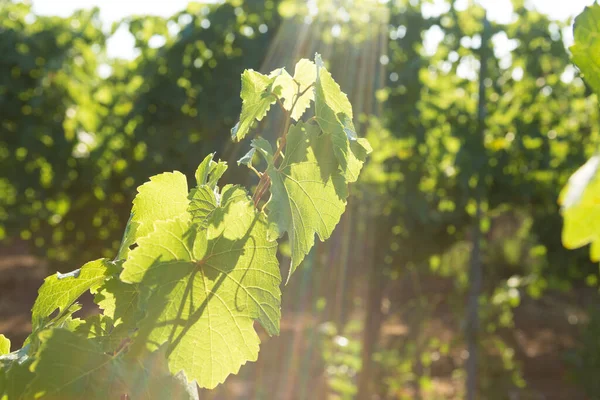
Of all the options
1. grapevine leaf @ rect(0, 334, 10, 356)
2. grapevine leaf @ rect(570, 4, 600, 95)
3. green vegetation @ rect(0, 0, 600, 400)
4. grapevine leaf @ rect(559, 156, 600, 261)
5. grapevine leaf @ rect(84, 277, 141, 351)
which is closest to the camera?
grapevine leaf @ rect(559, 156, 600, 261)

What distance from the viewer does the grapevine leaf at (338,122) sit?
89 cm

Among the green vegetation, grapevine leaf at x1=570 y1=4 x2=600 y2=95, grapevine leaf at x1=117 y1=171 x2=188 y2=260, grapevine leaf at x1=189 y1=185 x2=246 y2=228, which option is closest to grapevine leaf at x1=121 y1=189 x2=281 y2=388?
grapevine leaf at x1=189 y1=185 x2=246 y2=228

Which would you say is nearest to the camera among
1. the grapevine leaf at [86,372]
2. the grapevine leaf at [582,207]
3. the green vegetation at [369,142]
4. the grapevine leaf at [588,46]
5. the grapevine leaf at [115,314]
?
the grapevine leaf at [582,207]

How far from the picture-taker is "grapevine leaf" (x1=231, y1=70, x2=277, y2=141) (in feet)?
3.08

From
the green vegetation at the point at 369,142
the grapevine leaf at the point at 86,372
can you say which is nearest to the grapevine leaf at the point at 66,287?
the grapevine leaf at the point at 86,372

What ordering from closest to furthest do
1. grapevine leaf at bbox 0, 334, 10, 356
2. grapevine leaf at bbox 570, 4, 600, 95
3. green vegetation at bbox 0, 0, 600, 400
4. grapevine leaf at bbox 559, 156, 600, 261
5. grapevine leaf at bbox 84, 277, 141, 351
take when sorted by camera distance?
grapevine leaf at bbox 559, 156, 600, 261, grapevine leaf at bbox 570, 4, 600, 95, grapevine leaf at bbox 84, 277, 141, 351, grapevine leaf at bbox 0, 334, 10, 356, green vegetation at bbox 0, 0, 600, 400

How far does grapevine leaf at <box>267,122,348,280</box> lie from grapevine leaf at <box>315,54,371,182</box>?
0.02m

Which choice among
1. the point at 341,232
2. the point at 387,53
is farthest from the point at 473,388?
the point at 387,53

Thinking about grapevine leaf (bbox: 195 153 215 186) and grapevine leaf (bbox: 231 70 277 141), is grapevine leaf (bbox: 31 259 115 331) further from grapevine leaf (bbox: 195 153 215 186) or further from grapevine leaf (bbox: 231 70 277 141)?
grapevine leaf (bbox: 231 70 277 141)

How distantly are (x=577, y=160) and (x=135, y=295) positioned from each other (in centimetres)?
500

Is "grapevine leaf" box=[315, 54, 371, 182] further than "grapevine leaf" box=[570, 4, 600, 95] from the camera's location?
Yes

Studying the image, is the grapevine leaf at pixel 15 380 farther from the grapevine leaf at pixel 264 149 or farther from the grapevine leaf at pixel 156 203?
the grapevine leaf at pixel 264 149

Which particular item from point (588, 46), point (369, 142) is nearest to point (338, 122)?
point (588, 46)

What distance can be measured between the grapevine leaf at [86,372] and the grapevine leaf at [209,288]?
4 cm
